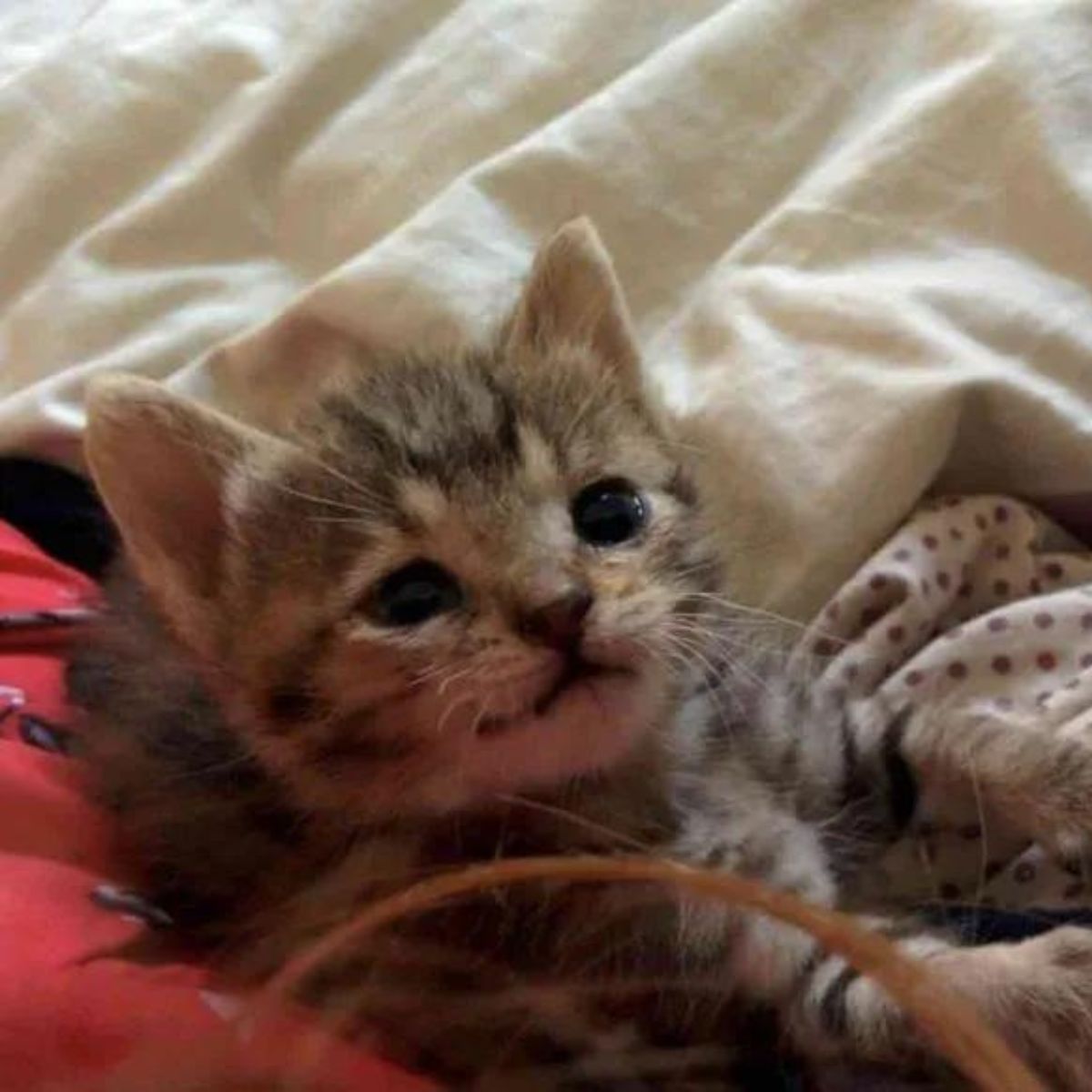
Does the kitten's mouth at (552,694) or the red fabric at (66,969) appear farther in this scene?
the kitten's mouth at (552,694)

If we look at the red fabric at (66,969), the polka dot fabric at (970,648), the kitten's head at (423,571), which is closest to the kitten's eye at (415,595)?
the kitten's head at (423,571)

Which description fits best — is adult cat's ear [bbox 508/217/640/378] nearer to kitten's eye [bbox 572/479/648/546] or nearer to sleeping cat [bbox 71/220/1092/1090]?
sleeping cat [bbox 71/220/1092/1090]

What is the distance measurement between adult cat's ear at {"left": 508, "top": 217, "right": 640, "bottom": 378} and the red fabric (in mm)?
458

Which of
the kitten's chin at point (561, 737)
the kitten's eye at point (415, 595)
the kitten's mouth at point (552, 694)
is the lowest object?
the kitten's chin at point (561, 737)

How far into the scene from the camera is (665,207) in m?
1.45

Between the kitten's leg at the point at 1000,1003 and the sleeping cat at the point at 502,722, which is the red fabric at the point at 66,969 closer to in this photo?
the sleeping cat at the point at 502,722

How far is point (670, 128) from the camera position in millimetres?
1456

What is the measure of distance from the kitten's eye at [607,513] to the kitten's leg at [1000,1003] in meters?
0.29

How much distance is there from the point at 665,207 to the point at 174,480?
0.58 m

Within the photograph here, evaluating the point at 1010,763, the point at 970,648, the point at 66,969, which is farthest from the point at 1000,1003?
the point at 66,969

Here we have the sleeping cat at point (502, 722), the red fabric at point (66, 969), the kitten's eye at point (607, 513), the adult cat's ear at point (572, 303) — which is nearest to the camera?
the red fabric at point (66, 969)

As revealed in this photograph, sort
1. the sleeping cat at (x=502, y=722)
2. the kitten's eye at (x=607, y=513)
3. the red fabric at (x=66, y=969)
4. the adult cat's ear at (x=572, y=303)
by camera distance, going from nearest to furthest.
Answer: the red fabric at (x=66, y=969) → the sleeping cat at (x=502, y=722) → the kitten's eye at (x=607, y=513) → the adult cat's ear at (x=572, y=303)

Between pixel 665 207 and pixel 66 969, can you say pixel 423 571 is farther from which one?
pixel 665 207

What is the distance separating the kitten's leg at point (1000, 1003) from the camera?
88 centimetres
